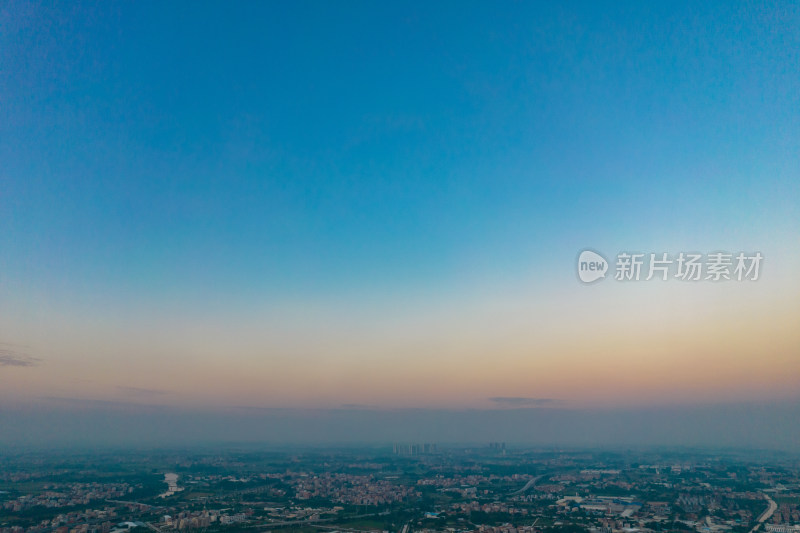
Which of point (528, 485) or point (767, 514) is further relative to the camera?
point (528, 485)

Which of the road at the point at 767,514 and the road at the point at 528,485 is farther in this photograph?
the road at the point at 528,485

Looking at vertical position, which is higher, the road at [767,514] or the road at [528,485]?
the road at [767,514]

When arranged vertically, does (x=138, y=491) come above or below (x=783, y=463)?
below

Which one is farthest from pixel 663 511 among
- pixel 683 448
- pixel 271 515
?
pixel 683 448

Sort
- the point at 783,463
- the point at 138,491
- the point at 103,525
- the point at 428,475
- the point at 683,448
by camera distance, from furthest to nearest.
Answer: the point at 683,448
the point at 428,475
the point at 783,463
the point at 138,491
the point at 103,525

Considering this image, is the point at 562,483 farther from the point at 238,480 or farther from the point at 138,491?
the point at 138,491

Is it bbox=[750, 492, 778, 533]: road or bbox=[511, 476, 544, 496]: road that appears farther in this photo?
bbox=[511, 476, 544, 496]: road

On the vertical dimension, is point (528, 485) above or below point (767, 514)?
below

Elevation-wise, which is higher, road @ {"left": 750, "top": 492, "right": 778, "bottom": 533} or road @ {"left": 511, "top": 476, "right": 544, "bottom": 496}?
road @ {"left": 750, "top": 492, "right": 778, "bottom": 533}

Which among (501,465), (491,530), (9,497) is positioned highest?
(491,530)

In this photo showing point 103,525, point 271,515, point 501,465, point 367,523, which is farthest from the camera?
point 501,465

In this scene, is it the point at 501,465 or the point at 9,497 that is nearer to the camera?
the point at 9,497
